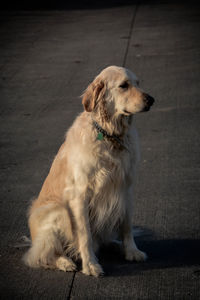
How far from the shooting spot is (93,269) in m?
4.46

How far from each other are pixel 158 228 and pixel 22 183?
6.58 feet

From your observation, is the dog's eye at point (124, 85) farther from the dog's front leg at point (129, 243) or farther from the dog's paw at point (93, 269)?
the dog's paw at point (93, 269)

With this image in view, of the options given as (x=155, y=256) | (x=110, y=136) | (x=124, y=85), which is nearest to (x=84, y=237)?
(x=155, y=256)

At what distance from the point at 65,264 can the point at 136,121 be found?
420cm

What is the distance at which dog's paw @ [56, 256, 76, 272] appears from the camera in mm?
4566

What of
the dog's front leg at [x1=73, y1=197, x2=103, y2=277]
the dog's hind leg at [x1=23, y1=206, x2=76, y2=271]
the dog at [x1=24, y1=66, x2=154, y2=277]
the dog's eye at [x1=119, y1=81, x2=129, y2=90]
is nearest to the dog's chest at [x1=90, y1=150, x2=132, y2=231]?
the dog at [x1=24, y1=66, x2=154, y2=277]

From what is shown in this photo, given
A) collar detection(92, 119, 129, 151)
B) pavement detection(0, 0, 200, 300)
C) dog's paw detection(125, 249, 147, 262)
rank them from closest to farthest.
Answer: pavement detection(0, 0, 200, 300) < collar detection(92, 119, 129, 151) < dog's paw detection(125, 249, 147, 262)

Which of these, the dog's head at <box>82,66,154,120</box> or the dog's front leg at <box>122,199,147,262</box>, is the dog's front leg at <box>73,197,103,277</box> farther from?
the dog's head at <box>82,66,154,120</box>

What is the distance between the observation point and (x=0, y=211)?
5.79m

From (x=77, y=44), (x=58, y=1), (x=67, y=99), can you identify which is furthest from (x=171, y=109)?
(x=58, y=1)

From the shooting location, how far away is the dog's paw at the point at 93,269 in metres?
4.45

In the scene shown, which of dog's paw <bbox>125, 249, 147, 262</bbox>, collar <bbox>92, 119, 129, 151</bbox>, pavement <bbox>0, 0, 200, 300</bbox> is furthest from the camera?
dog's paw <bbox>125, 249, 147, 262</bbox>

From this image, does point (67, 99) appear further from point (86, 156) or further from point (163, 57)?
point (86, 156)

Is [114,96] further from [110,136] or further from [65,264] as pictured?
[65,264]
